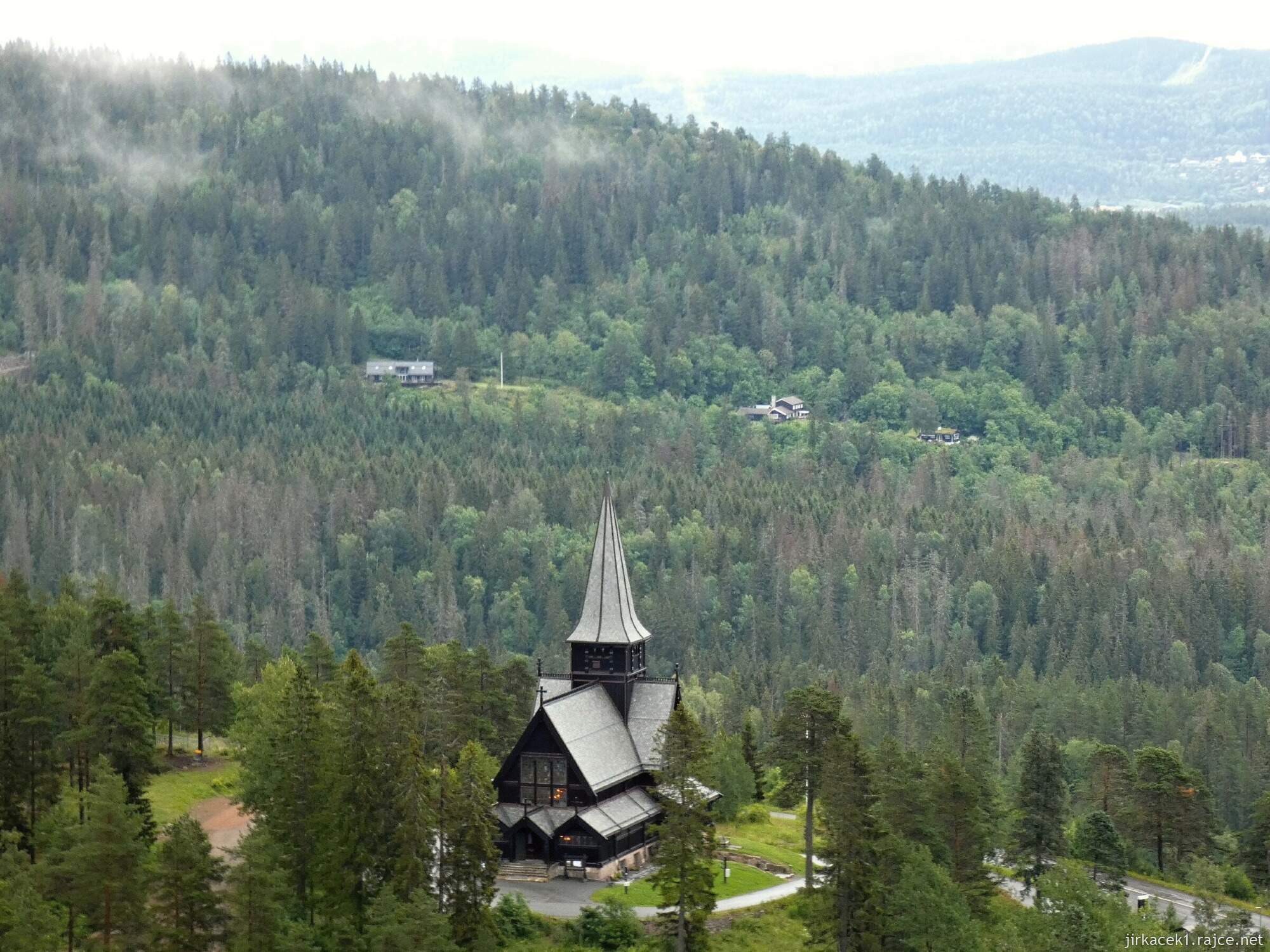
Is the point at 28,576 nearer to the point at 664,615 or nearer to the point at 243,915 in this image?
the point at 664,615

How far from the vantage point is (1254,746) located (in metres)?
140

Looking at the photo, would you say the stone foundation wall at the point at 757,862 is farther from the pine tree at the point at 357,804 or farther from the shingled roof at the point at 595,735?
the pine tree at the point at 357,804

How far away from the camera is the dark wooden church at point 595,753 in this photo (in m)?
99.1

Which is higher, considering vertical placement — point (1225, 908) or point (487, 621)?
point (1225, 908)

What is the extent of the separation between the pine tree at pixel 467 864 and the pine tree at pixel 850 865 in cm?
1371

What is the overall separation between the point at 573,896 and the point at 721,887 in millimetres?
7225

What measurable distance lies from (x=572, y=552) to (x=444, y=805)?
373 ft

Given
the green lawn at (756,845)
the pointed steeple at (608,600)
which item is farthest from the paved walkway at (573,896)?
A: the pointed steeple at (608,600)

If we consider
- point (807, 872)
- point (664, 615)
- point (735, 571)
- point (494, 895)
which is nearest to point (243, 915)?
point (494, 895)

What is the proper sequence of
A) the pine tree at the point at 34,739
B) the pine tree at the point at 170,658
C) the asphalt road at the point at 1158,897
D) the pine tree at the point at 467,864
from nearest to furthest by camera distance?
1. the pine tree at the point at 467,864
2. the pine tree at the point at 34,739
3. the asphalt road at the point at 1158,897
4. the pine tree at the point at 170,658

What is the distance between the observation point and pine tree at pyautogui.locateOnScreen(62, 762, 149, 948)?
3120 inches

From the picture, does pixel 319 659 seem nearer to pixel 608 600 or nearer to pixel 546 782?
pixel 608 600

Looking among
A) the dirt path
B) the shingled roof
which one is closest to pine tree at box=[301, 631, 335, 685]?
the dirt path

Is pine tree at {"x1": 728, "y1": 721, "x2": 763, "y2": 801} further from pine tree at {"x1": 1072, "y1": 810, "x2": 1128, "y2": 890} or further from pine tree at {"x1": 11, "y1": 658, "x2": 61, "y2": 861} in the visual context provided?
pine tree at {"x1": 11, "y1": 658, "x2": 61, "y2": 861}
